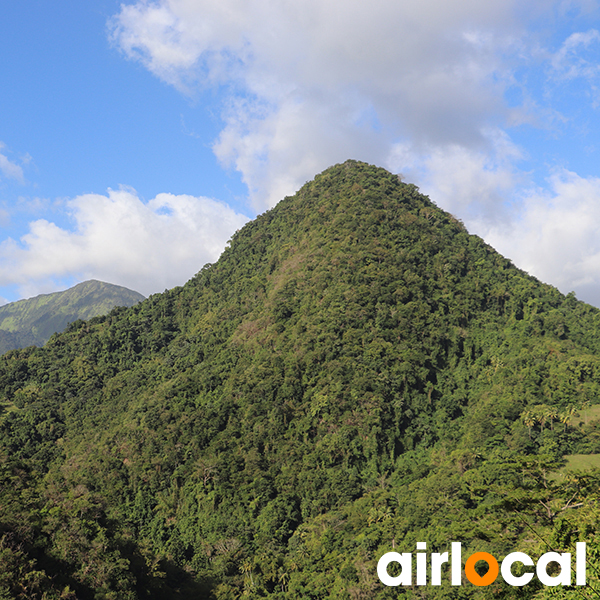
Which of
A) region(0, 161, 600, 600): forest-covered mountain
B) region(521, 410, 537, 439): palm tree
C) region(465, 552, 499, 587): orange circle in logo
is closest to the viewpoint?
region(465, 552, 499, 587): orange circle in logo

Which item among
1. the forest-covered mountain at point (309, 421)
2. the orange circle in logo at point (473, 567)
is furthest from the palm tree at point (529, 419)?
the orange circle in logo at point (473, 567)

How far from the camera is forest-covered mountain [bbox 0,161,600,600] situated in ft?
124

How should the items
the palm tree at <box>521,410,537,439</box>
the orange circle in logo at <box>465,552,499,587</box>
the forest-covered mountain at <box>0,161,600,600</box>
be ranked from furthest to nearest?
the palm tree at <box>521,410,537,439</box> → the forest-covered mountain at <box>0,161,600,600</box> → the orange circle in logo at <box>465,552,499,587</box>

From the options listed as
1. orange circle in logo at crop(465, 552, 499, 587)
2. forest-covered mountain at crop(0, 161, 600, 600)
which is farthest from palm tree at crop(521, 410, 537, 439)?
orange circle in logo at crop(465, 552, 499, 587)

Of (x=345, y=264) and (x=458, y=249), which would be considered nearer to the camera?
(x=345, y=264)

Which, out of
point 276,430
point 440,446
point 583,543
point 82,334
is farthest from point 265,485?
point 82,334

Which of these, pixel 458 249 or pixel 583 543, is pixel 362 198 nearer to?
pixel 458 249

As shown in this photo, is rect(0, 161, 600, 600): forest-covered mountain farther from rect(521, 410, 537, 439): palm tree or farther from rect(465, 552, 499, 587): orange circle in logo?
rect(465, 552, 499, 587): orange circle in logo

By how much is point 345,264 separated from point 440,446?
121 ft

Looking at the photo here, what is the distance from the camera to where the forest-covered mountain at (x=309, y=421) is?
124 feet

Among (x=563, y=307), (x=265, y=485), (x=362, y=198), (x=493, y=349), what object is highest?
(x=362, y=198)

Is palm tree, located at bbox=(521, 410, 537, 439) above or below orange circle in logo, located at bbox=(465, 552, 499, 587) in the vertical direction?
above

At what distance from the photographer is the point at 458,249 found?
10338 cm

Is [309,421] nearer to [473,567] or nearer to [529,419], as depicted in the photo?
[529,419]
